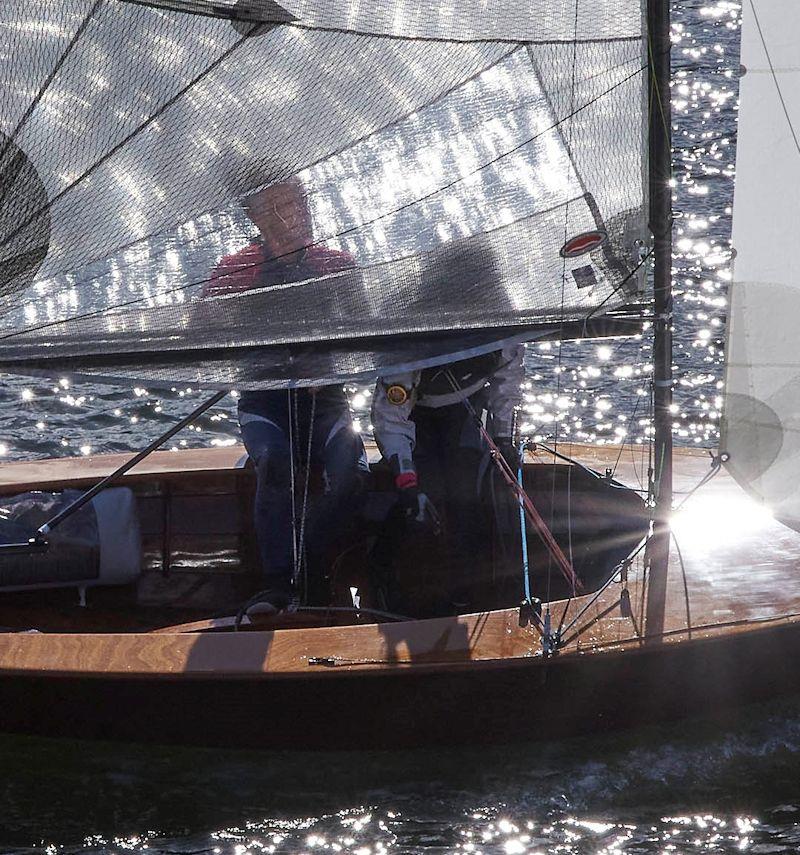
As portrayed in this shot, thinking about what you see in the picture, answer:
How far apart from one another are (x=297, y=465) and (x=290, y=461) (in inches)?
8.3

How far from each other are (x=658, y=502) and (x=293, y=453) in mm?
1345

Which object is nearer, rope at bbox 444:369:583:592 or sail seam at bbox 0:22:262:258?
sail seam at bbox 0:22:262:258

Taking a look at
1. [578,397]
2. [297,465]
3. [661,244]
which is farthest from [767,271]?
[578,397]

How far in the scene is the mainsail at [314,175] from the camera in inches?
148

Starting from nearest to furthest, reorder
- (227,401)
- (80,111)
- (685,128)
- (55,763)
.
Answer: (80,111)
(55,763)
(227,401)
(685,128)

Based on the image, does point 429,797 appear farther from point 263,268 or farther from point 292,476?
point 263,268

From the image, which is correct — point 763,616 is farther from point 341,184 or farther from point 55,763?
point 55,763

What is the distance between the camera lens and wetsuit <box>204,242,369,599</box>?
4.52 metres

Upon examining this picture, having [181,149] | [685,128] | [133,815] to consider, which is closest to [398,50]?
[181,149]

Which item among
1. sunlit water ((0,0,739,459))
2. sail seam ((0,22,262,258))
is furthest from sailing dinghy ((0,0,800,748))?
sunlit water ((0,0,739,459))

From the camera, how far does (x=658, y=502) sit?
388cm

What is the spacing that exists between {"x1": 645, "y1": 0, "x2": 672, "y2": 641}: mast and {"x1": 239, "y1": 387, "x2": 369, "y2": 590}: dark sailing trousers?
1158 mm

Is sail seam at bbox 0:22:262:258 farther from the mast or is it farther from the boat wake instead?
the boat wake

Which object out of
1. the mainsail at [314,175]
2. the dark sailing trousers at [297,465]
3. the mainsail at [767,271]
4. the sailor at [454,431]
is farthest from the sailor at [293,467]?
the mainsail at [767,271]
